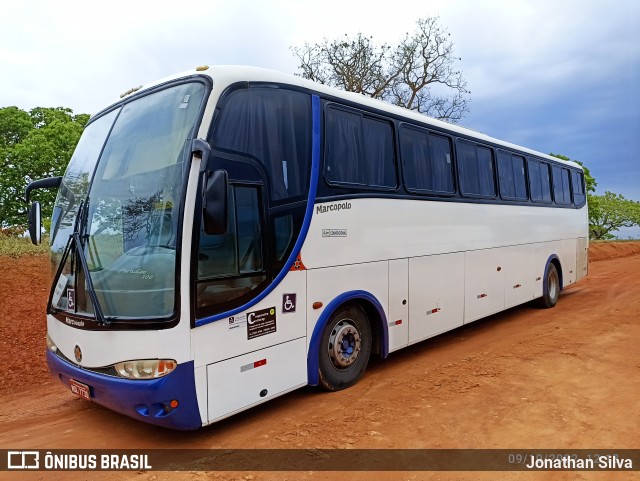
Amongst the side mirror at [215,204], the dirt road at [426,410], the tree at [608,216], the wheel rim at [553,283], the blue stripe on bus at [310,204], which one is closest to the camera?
the side mirror at [215,204]

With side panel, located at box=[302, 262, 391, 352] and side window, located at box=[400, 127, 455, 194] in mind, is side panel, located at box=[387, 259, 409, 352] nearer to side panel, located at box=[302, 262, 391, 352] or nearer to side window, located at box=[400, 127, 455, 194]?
side panel, located at box=[302, 262, 391, 352]

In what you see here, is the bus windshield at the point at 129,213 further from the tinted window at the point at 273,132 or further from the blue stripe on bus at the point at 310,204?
the blue stripe on bus at the point at 310,204

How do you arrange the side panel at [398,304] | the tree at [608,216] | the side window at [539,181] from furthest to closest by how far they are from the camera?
the tree at [608,216], the side window at [539,181], the side panel at [398,304]

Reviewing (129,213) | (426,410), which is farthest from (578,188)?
(129,213)

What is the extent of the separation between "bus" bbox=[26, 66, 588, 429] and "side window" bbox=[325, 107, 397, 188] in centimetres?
2

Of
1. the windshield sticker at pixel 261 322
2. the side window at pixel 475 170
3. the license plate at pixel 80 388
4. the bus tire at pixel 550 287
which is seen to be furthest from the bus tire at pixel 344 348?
the bus tire at pixel 550 287

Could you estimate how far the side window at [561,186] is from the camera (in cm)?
1175

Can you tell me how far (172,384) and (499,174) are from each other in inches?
297

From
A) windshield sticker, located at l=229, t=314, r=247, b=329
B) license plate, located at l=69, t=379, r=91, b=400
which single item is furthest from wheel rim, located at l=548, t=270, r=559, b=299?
license plate, located at l=69, t=379, r=91, b=400

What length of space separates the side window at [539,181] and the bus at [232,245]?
4806mm

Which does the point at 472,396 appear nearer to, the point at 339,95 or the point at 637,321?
the point at 339,95

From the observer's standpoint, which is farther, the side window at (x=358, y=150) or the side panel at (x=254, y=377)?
the side window at (x=358, y=150)

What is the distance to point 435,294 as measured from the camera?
7.04m

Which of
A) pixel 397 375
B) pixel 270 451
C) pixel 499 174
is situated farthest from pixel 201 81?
pixel 499 174
